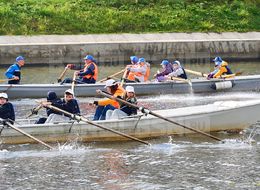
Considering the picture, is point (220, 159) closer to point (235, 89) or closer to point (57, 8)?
point (235, 89)

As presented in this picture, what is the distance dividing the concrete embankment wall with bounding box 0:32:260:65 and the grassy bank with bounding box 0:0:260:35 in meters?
1.12

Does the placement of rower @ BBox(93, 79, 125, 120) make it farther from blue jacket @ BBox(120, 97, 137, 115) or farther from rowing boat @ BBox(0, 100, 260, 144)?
rowing boat @ BBox(0, 100, 260, 144)

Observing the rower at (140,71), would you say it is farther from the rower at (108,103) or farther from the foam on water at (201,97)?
the rower at (108,103)

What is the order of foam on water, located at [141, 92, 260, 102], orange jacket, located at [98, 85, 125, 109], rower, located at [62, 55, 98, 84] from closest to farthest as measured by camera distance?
orange jacket, located at [98, 85, 125, 109]
foam on water, located at [141, 92, 260, 102]
rower, located at [62, 55, 98, 84]

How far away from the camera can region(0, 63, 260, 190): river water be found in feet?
66.2

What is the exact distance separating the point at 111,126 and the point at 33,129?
208cm

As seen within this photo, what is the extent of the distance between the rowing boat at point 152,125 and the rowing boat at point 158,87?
317 inches

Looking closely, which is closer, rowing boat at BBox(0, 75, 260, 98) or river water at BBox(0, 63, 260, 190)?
river water at BBox(0, 63, 260, 190)

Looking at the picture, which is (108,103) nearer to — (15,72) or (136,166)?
(136,166)

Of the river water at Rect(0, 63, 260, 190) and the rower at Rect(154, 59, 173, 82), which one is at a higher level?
the rower at Rect(154, 59, 173, 82)

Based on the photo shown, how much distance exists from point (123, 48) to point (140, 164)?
22600mm

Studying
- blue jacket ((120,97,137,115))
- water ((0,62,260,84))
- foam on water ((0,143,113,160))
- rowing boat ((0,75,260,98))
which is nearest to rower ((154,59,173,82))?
rowing boat ((0,75,260,98))

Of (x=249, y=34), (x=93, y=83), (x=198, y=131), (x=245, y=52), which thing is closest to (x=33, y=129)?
(x=198, y=131)

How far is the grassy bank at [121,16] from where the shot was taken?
47094 mm
